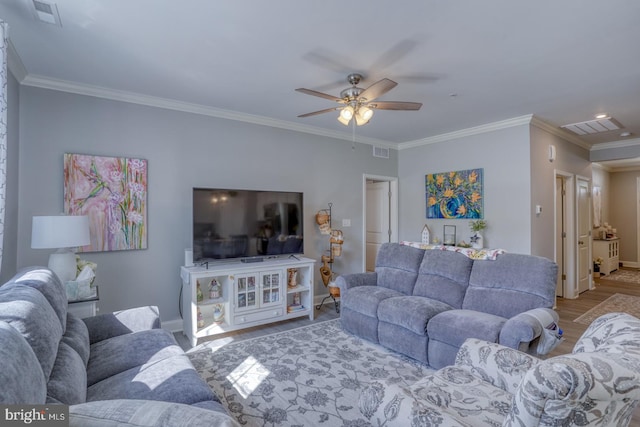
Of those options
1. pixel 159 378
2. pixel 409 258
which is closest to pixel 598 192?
pixel 409 258

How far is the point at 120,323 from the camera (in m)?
2.38

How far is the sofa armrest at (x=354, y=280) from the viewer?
12.1ft

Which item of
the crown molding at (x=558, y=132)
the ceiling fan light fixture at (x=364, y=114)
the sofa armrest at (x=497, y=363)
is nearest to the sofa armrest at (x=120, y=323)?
the sofa armrest at (x=497, y=363)

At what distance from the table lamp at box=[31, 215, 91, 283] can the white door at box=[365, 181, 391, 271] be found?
4.49m

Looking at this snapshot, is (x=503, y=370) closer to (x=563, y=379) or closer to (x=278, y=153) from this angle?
(x=563, y=379)

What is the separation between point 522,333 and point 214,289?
2935mm

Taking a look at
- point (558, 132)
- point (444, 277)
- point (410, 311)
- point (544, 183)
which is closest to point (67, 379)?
point (410, 311)

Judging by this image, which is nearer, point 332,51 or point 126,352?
point 126,352

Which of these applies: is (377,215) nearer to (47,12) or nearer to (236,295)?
(236,295)

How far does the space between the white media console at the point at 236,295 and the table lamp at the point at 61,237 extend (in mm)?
1034

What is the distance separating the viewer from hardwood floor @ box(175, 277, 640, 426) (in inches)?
135

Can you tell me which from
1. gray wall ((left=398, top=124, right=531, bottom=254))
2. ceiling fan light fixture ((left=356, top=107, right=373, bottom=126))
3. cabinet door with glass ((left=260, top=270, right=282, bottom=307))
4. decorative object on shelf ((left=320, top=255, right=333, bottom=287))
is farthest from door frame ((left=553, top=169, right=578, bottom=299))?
cabinet door with glass ((left=260, top=270, right=282, bottom=307))

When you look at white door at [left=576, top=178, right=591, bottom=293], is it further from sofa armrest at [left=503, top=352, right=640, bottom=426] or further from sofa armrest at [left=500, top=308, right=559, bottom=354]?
sofa armrest at [left=503, top=352, right=640, bottom=426]

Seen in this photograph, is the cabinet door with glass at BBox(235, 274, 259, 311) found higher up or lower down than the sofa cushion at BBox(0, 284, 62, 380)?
lower down
